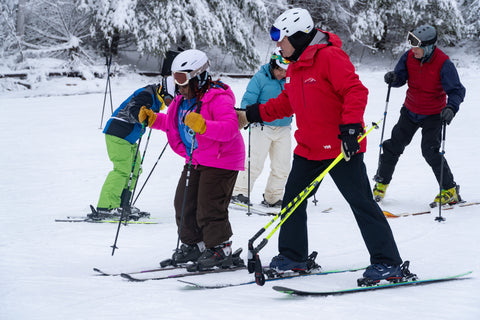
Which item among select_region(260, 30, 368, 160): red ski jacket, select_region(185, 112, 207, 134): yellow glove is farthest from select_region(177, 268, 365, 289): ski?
select_region(185, 112, 207, 134): yellow glove

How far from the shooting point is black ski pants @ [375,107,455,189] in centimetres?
617

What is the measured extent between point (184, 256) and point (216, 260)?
1.06 feet

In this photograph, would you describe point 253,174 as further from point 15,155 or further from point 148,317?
point 15,155

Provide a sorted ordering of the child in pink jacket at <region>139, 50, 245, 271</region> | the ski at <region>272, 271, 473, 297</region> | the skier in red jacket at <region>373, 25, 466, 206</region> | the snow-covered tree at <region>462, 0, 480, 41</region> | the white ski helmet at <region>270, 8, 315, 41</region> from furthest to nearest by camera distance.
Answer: the snow-covered tree at <region>462, 0, 480, 41</region> → the skier in red jacket at <region>373, 25, 466, 206</region> → the child in pink jacket at <region>139, 50, 245, 271</region> → the white ski helmet at <region>270, 8, 315, 41</region> → the ski at <region>272, 271, 473, 297</region>

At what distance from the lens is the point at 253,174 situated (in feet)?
22.2

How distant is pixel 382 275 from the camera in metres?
3.50

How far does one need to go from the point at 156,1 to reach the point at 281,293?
14.9 metres

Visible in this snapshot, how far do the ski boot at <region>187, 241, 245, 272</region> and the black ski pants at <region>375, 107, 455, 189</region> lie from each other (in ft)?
10.2

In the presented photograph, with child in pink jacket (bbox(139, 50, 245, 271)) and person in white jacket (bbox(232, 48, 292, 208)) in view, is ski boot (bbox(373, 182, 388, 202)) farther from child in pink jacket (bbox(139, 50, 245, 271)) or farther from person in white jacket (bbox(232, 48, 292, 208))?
child in pink jacket (bbox(139, 50, 245, 271))

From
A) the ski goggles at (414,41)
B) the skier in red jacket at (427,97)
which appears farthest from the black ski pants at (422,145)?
the ski goggles at (414,41)

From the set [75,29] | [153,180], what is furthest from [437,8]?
[153,180]

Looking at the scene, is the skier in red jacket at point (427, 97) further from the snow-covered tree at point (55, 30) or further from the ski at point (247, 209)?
the snow-covered tree at point (55, 30)

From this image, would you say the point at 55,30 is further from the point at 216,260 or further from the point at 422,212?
the point at 216,260

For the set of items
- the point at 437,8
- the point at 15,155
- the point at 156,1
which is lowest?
the point at 15,155
